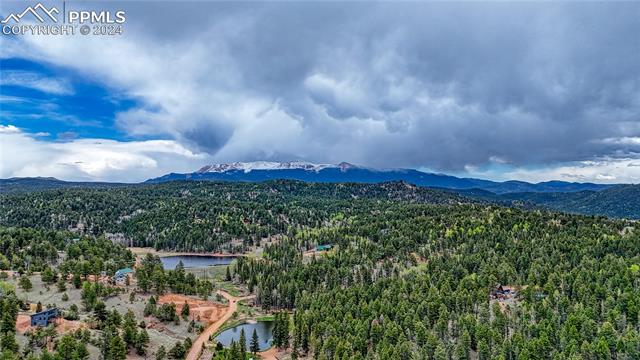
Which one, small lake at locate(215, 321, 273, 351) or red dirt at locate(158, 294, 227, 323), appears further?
red dirt at locate(158, 294, 227, 323)

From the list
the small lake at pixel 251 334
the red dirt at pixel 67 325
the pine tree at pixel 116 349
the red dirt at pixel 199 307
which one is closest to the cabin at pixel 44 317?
the red dirt at pixel 67 325

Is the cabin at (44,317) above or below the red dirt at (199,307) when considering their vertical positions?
above

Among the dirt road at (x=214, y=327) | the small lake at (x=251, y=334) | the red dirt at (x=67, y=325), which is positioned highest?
the red dirt at (x=67, y=325)

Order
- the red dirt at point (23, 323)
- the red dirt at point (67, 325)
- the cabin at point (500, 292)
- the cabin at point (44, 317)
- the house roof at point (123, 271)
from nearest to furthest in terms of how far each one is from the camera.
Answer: the red dirt at point (23, 323) < the cabin at point (44, 317) < the red dirt at point (67, 325) < the cabin at point (500, 292) < the house roof at point (123, 271)

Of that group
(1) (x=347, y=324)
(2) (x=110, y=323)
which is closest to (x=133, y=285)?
(2) (x=110, y=323)

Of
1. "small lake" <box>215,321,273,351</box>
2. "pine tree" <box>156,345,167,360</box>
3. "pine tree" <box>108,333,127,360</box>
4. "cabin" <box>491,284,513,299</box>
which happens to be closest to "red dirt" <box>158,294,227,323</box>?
"small lake" <box>215,321,273,351</box>

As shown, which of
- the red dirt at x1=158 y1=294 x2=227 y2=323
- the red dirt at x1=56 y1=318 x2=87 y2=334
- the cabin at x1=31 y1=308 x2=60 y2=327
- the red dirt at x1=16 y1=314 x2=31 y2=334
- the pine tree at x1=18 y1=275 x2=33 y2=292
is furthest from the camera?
the red dirt at x1=158 y1=294 x2=227 y2=323

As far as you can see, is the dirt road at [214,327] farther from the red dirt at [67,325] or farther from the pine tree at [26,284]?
the pine tree at [26,284]

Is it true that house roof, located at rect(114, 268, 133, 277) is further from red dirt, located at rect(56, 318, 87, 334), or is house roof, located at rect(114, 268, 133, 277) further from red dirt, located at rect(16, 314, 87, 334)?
red dirt, located at rect(16, 314, 87, 334)

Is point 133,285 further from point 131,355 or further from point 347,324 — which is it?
point 347,324
